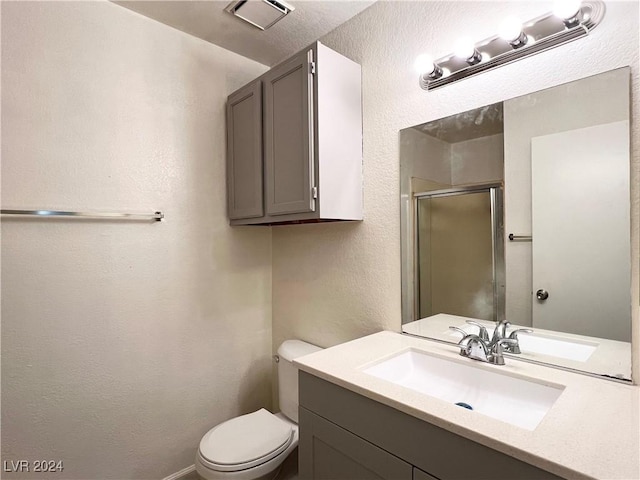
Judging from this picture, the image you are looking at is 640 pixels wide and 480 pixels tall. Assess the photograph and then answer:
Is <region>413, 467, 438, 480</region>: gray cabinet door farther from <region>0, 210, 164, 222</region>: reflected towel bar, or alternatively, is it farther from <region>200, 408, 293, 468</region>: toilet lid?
<region>0, 210, 164, 222</region>: reflected towel bar

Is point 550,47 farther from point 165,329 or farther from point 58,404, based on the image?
point 58,404

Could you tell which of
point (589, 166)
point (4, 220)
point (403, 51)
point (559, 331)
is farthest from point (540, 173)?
point (4, 220)

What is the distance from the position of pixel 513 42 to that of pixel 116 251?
1.86 m

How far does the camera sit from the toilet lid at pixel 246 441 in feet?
4.55

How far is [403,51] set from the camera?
58.9 inches

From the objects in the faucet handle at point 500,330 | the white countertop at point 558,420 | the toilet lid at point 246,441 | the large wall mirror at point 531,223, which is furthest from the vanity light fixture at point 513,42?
the toilet lid at point 246,441

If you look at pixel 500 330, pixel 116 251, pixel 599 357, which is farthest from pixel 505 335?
pixel 116 251

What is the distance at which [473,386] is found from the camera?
1.16 meters

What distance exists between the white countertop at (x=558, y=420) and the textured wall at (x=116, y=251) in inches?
38.5

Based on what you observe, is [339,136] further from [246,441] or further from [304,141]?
[246,441]

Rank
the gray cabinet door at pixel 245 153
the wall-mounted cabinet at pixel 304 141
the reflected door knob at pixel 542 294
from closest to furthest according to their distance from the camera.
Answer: the reflected door knob at pixel 542 294, the wall-mounted cabinet at pixel 304 141, the gray cabinet door at pixel 245 153

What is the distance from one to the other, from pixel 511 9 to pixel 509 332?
3.80 ft

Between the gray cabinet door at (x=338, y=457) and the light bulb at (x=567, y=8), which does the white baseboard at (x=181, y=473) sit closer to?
the gray cabinet door at (x=338, y=457)

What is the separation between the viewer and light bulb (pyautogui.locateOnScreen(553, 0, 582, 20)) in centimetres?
101
